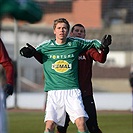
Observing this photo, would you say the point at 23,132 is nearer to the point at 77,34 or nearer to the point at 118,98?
the point at 77,34

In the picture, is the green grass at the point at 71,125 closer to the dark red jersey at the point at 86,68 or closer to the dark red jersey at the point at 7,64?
the dark red jersey at the point at 86,68

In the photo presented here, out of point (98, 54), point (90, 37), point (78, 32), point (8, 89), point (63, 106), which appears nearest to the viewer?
point (8, 89)

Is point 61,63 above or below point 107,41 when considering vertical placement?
below

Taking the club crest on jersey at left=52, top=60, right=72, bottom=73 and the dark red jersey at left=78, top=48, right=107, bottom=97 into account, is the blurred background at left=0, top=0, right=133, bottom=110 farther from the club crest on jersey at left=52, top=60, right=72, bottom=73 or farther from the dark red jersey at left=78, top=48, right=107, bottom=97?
the club crest on jersey at left=52, top=60, right=72, bottom=73

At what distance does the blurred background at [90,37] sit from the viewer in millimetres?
26906

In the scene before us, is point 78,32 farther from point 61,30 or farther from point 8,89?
point 8,89

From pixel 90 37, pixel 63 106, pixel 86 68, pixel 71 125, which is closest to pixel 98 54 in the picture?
pixel 86 68

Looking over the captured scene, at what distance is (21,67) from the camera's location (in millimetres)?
26922

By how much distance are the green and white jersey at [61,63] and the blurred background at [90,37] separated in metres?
16.4

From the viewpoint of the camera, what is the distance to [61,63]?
32.0ft

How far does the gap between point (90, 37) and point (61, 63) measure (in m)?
18.1

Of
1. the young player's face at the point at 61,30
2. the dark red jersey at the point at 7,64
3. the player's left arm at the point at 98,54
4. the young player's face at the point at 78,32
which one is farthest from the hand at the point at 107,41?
the dark red jersey at the point at 7,64

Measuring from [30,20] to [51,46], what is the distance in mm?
3839

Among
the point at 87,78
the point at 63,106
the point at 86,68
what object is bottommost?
the point at 63,106
